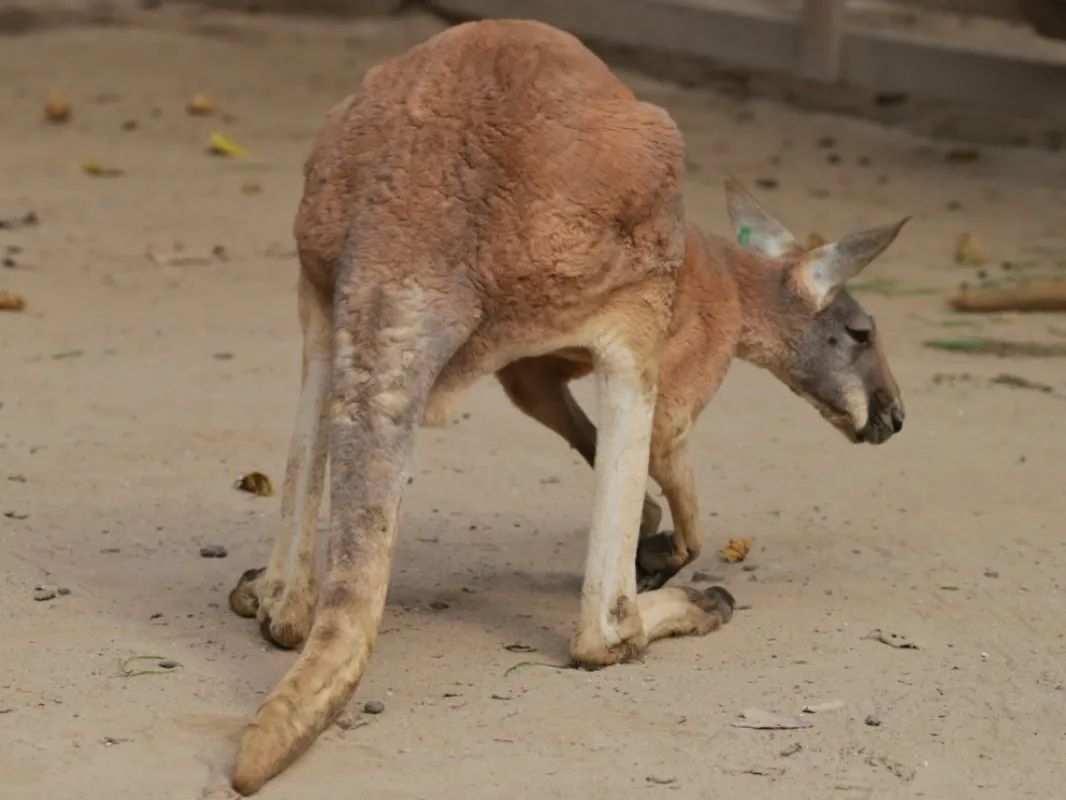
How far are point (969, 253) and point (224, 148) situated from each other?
11.0ft

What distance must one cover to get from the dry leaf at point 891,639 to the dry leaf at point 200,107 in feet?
20.4

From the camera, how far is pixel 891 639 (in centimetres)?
422

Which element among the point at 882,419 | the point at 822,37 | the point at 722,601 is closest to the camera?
the point at 722,601

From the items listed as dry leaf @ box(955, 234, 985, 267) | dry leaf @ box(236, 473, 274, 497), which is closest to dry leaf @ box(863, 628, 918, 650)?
dry leaf @ box(236, 473, 274, 497)

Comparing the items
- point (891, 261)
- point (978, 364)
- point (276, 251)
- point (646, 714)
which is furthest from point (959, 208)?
point (646, 714)

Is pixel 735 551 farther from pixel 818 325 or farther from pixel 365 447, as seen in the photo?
pixel 365 447

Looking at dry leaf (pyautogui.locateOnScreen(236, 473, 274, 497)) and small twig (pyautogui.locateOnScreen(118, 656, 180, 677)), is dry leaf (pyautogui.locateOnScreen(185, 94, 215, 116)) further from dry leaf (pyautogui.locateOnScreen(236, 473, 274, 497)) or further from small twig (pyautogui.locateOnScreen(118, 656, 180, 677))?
small twig (pyautogui.locateOnScreen(118, 656, 180, 677))

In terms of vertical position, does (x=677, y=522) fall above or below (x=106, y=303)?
above

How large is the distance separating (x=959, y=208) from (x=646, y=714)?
17.5 feet

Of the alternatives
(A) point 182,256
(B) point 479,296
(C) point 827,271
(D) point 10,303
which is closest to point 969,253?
(A) point 182,256

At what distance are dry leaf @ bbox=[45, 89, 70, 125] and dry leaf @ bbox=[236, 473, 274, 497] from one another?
477 centimetres

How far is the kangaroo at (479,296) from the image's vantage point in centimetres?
369

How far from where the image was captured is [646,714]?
3723 millimetres

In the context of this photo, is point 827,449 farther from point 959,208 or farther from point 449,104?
point 959,208
